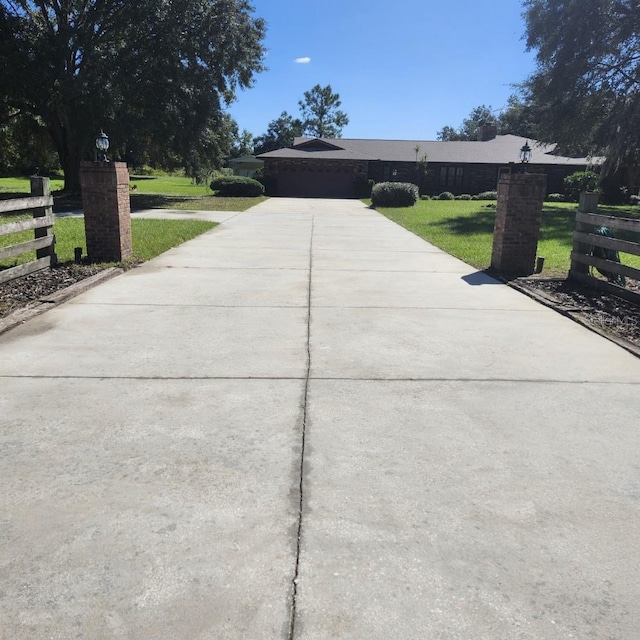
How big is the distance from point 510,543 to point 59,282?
707 cm

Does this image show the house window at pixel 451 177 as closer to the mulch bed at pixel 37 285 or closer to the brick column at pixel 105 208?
the brick column at pixel 105 208

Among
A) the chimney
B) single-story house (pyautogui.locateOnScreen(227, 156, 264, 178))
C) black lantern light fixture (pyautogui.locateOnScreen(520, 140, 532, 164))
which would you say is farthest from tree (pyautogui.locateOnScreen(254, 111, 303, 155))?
black lantern light fixture (pyautogui.locateOnScreen(520, 140, 532, 164))

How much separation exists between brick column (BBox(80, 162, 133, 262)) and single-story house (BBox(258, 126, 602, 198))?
34.2 meters

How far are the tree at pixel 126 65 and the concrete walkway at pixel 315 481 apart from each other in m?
21.0

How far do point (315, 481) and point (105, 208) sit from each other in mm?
7463

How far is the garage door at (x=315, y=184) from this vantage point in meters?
42.6

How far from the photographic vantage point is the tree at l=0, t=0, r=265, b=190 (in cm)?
2264

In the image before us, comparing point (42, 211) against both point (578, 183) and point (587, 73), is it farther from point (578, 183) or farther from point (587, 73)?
point (578, 183)

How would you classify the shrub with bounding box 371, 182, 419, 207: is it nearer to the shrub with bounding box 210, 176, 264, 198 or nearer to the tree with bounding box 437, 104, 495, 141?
the shrub with bounding box 210, 176, 264, 198

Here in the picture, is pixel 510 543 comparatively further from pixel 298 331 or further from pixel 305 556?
pixel 298 331

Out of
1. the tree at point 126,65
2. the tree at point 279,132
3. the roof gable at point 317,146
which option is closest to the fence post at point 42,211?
the tree at point 126,65

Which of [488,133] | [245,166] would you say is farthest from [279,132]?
[488,133]

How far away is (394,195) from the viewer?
30.0 meters

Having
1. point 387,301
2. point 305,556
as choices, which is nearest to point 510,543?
point 305,556
